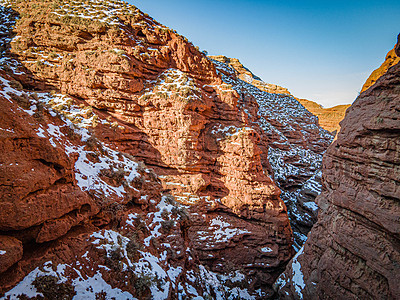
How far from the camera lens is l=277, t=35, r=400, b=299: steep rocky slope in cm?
834

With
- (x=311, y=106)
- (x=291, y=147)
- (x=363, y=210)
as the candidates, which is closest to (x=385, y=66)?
(x=363, y=210)

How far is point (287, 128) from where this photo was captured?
143ft

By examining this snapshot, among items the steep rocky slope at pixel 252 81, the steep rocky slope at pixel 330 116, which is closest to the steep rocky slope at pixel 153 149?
the steep rocky slope at pixel 330 116

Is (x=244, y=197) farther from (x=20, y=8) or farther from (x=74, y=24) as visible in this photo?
(x=20, y=8)

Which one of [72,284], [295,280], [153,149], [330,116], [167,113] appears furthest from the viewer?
[330,116]

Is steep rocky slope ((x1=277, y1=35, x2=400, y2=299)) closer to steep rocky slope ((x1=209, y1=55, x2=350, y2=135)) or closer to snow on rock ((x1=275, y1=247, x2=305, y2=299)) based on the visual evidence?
snow on rock ((x1=275, y1=247, x2=305, y2=299))

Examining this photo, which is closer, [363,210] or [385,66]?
[363,210]

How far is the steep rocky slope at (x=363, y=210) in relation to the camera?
8.34 m

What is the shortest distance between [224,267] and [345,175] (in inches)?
540

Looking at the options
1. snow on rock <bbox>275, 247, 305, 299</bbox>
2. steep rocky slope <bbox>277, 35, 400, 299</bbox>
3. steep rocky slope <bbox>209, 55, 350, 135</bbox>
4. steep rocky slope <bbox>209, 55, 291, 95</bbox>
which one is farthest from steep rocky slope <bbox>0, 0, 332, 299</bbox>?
steep rocky slope <bbox>209, 55, 291, 95</bbox>

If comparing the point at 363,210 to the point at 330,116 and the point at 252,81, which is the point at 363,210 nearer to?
the point at 252,81

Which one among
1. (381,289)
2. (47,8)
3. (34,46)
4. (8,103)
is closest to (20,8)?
(47,8)

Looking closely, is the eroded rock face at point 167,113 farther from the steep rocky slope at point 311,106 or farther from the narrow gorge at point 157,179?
the steep rocky slope at point 311,106

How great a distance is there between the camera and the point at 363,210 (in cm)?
938
